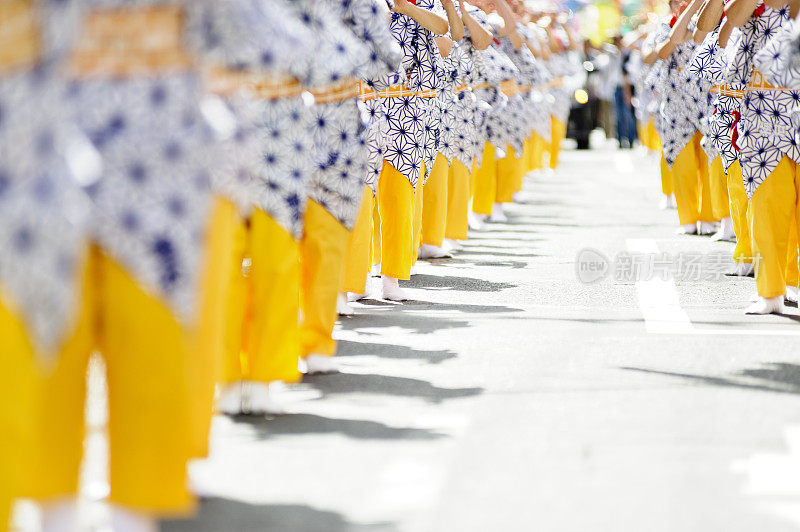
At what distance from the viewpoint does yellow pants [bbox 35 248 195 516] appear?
3.30 metres

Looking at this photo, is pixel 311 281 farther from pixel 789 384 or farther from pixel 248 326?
pixel 789 384

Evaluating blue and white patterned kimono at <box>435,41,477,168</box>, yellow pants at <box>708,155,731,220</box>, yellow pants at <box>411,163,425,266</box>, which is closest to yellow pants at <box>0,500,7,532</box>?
yellow pants at <box>411,163,425,266</box>

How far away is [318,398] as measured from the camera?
5.57m

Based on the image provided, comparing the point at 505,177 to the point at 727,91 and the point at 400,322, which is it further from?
the point at 400,322

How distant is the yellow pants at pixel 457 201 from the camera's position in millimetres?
10945

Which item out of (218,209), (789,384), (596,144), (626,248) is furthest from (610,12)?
(218,209)

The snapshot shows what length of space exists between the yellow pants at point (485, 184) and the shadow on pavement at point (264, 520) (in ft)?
31.4

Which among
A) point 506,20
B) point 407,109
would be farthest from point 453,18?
point 506,20

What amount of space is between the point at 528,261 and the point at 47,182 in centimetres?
761

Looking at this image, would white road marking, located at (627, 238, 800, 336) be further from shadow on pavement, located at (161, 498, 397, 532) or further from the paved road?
shadow on pavement, located at (161, 498, 397, 532)

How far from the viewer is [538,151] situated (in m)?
21.2

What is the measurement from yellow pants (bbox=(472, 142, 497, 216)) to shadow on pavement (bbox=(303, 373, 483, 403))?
7616 mm

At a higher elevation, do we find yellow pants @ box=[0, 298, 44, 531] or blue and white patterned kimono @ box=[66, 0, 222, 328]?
blue and white patterned kimono @ box=[66, 0, 222, 328]

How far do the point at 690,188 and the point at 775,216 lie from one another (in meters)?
4.81
